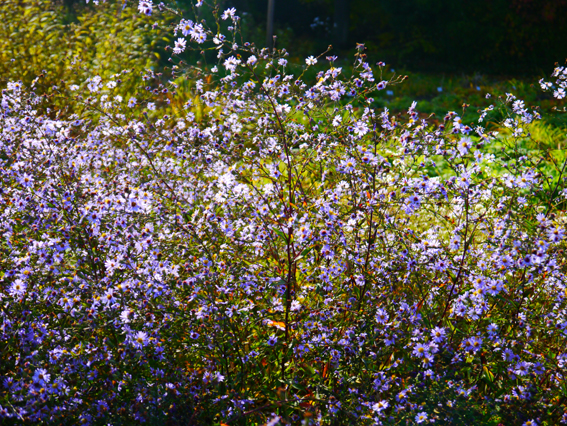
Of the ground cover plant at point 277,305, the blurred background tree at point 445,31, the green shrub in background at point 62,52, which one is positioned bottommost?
the ground cover plant at point 277,305

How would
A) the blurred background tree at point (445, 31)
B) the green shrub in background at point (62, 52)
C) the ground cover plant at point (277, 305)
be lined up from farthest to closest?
the blurred background tree at point (445, 31)
the green shrub in background at point (62, 52)
the ground cover plant at point (277, 305)

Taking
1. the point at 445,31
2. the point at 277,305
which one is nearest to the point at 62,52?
the point at 277,305

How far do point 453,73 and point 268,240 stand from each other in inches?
460

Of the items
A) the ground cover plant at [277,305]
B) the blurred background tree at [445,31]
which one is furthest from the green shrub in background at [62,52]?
the blurred background tree at [445,31]

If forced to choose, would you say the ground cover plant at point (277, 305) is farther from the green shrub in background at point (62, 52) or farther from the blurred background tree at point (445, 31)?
the blurred background tree at point (445, 31)

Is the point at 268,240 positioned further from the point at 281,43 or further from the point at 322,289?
the point at 281,43

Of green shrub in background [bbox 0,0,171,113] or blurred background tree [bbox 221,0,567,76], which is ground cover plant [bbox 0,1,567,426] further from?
blurred background tree [bbox 221,0,567,76]

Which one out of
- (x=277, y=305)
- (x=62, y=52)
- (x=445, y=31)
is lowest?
(x=277, y=305)

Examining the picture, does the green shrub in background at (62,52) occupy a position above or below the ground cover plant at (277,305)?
above

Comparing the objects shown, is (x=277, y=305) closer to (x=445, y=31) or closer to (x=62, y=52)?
(x=62, y=52)

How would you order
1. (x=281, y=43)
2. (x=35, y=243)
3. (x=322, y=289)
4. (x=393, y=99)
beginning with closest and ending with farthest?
(x=35, y=243), (x=322, y=289), (x=393, y=99), (x=281, y=43)

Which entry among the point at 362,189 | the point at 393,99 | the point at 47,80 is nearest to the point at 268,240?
the point at 362,189

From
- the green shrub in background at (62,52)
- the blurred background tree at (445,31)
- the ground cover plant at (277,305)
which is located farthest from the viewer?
the blurred background tree at (445,31)

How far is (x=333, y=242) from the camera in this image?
8.05 ft
